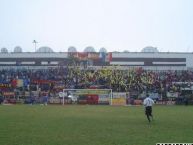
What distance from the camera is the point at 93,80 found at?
78250mm

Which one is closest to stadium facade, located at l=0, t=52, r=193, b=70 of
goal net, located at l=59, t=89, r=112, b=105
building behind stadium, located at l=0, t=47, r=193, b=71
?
building behind stadium, located at l=0, t=47, r=193, b=71

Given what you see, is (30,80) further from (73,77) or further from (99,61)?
(99,61)

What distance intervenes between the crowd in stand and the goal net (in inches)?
268

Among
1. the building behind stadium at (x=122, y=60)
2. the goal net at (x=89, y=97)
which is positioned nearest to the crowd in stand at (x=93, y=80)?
the goal net at (x=89, y=97)

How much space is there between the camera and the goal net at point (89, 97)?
6638cm

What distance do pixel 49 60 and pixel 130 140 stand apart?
82330mm

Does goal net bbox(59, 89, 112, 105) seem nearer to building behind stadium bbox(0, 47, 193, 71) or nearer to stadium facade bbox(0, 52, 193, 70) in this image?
building behind stadium bbox(0, 47, 193, 71)

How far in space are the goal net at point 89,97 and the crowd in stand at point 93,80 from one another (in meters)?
6.80

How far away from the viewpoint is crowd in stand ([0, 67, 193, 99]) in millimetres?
74375

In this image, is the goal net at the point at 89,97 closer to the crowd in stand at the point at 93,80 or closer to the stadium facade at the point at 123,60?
the crowd in stand at the point at 93,80

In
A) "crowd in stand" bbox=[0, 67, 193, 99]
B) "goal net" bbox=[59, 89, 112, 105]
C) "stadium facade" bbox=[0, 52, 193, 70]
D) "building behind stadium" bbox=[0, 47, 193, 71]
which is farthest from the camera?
"stadium facade" bbox=[0, 52, 193, 70]

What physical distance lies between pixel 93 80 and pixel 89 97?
11651 mm

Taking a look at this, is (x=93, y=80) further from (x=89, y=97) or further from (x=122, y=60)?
(x=122, y=60)

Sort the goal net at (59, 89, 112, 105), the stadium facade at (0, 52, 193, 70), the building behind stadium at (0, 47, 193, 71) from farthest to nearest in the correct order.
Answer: the stadium facade at (0, 52, 193, 70) < the building behind stadium at (0, 47, 193, 71) < the goal net at (59, 89, 112, 105)
